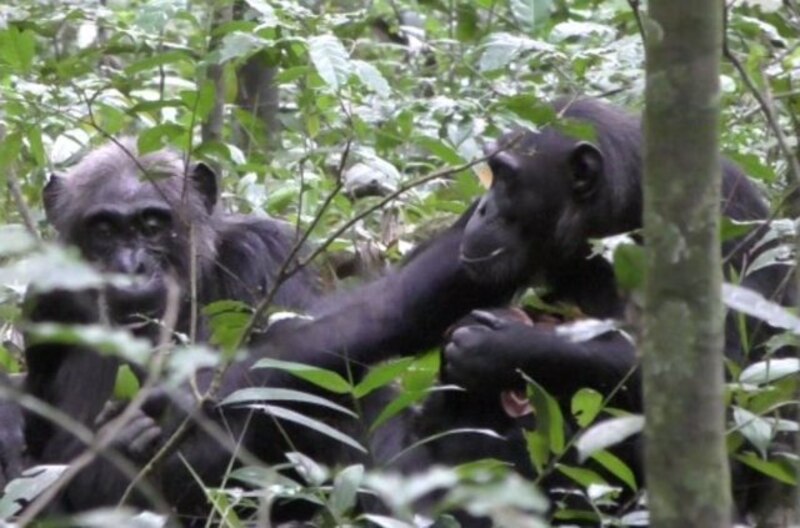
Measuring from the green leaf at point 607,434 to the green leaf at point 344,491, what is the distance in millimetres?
921

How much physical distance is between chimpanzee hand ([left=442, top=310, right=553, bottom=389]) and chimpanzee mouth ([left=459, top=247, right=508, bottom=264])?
0.58 ft

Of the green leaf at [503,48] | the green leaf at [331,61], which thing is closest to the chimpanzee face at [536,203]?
the green leaf at [503,48]

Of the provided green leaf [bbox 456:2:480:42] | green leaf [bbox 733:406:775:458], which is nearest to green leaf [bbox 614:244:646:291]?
green leaf [bbox 733:406:775:458]

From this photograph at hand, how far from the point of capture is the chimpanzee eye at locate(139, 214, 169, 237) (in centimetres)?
557

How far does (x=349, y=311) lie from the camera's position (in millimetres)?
5152

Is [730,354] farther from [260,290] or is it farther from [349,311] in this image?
[260,290]

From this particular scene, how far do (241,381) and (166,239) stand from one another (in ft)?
2.38

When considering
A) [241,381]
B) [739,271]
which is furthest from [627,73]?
[241,381]

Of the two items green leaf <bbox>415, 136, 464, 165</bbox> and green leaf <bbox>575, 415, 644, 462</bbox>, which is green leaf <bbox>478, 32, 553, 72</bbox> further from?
green leaf <bbox>575, 415, 644, 462</bbox>

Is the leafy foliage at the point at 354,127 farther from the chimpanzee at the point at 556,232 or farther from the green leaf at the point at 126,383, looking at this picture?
the chimpanzee at the point at 556,232

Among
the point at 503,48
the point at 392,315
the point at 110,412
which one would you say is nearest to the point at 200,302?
the point at 392,315

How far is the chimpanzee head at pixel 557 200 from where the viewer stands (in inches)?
206

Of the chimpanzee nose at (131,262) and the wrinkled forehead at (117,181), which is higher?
the wrinkled forehead at (117,181)

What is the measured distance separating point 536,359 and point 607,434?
2400mm
